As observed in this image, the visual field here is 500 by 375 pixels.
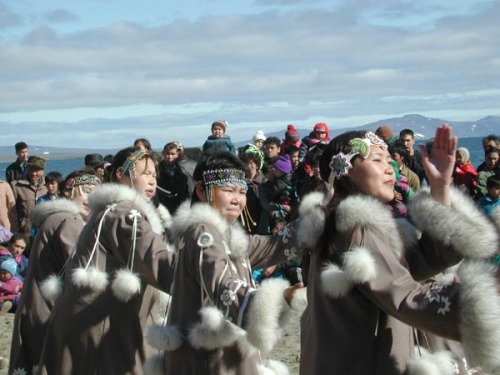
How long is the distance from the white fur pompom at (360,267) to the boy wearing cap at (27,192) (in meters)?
9.28

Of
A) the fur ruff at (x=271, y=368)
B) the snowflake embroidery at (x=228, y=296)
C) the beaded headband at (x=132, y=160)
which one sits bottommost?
the fur ruff at (x=271, y=368)

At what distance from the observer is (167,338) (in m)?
4.18

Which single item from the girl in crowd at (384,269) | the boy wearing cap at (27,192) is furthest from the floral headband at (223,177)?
the boy wearing cap at (27,192)

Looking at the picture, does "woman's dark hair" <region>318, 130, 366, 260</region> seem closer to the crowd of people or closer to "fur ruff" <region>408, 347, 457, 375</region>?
the crowd of people

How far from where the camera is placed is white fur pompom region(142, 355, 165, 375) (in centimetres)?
437

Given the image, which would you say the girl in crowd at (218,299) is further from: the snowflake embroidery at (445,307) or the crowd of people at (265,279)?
the snowflake embroidery at (445,307)

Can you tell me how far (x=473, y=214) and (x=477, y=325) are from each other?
25.8 inches

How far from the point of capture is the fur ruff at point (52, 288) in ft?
17.1

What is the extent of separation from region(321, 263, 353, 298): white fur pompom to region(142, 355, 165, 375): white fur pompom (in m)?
1.24

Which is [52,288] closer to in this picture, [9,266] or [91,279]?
[91,279]

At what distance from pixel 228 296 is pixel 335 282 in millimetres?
656

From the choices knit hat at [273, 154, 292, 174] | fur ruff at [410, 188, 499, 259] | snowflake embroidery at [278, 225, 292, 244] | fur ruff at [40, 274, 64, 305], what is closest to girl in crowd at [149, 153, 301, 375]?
snowflake embroidery at [278, 225, 292, 244]

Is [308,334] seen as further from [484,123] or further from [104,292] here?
[484,123]

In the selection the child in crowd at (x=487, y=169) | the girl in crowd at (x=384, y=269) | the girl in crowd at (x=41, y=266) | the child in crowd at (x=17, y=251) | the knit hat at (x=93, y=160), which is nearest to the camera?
the girl in crowd at (x=384, y=269)
